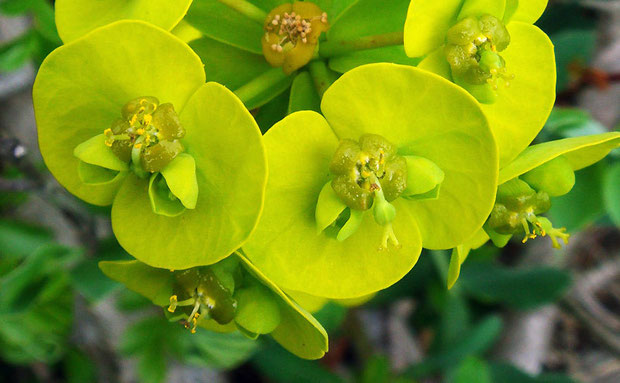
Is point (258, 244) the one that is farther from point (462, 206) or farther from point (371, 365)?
point (371, 365)

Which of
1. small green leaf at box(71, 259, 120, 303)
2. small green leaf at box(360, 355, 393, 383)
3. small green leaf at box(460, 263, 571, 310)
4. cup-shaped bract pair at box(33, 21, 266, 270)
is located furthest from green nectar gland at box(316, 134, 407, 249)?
small green leaf at box(460, 263, 571, 310)

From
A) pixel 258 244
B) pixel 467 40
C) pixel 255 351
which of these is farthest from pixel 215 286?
pixel 255 351

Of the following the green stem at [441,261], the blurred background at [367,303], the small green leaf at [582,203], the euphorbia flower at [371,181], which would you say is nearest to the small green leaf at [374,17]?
the euphorbia flower at [371,181]

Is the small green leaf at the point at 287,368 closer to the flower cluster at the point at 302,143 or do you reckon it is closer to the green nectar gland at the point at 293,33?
the flower cluster at the point at 302,143

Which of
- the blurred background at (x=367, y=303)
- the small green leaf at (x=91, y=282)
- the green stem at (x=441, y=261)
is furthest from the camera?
the green stem at (x=441, y=261)

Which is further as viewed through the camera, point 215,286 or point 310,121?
point 215,286

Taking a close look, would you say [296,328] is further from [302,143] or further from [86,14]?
[86,14]

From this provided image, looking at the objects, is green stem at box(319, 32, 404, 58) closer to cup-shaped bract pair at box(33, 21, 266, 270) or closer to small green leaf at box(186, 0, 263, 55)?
small green leaf at box(186, 0, 263, 55)
